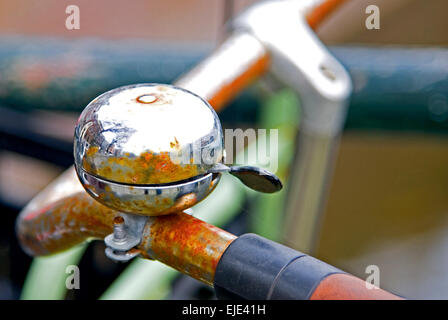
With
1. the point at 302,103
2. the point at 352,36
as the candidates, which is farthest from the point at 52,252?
the point at 352,36

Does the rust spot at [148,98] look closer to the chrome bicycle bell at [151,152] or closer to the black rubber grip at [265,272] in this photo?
the chrome bicycle bell at [151,152]

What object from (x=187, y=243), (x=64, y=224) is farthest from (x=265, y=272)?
(x=64, y=224)

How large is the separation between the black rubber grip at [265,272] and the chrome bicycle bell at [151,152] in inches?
2.0

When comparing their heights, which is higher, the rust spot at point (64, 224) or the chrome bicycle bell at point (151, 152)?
the chrome bicycle bell at point (151, 152)

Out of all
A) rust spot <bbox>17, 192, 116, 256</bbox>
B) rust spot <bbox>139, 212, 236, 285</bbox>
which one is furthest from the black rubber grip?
rust spot <bbox>17, 192, 116, 256</bbox>

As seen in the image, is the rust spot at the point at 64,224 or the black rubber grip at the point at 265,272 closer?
the black rubber grip at the point at 265,272

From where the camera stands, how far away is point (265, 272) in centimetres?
33

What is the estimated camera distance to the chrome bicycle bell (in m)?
0.36

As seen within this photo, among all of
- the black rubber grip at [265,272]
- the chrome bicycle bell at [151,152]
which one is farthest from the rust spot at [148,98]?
the black rubber grip at [265,272]

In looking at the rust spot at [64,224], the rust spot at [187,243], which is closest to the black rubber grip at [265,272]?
the rust spot at [187,243]

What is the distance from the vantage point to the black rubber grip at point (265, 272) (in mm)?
318

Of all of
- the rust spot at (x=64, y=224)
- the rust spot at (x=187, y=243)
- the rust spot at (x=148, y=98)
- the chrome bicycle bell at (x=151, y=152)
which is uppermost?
the rust spot at (x=148, y=98)

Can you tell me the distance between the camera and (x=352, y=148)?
234 cm
